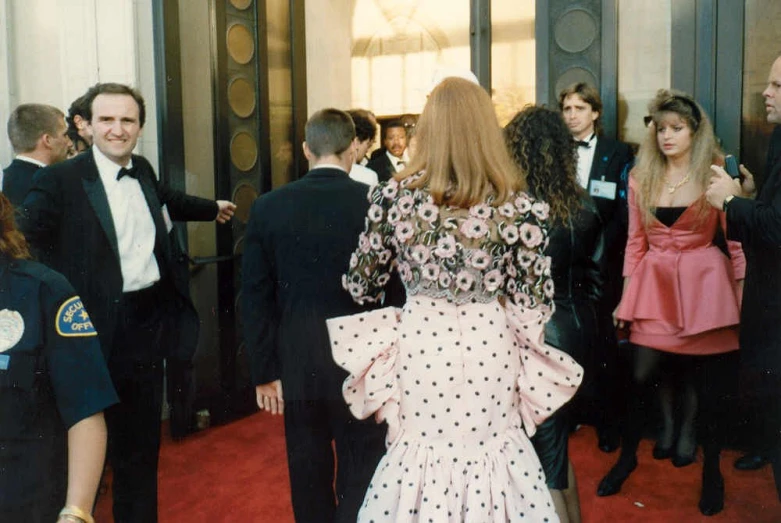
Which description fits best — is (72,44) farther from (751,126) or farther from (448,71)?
(751,126)

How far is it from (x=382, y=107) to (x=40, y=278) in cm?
782

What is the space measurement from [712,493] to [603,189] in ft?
5.01

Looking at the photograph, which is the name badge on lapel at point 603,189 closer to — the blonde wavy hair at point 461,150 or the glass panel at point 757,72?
the glass panel at point 757,72

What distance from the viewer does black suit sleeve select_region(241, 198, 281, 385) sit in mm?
2592

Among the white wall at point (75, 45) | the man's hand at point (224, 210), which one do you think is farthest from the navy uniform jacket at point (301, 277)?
the white wall at point (75, 45)

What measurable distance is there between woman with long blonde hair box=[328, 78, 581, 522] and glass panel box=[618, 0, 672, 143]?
2.54 m

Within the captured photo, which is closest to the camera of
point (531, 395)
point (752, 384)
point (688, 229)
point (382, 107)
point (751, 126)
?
point (531, 395)

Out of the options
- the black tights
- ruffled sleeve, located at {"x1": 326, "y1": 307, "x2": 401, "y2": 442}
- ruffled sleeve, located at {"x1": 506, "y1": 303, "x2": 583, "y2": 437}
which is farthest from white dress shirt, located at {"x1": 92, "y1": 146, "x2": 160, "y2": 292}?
the black tights

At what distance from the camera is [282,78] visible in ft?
16.5

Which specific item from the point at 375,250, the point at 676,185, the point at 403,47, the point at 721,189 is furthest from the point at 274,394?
the point at 403,47

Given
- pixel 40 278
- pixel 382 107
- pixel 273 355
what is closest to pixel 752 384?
pixel 273 355

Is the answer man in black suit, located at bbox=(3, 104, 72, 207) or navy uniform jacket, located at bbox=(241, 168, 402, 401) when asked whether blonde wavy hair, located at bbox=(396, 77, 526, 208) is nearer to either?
navy uniform jacket, located at bbox=(241, 168, 402, 401)

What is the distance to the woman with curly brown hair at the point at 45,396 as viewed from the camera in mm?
1419

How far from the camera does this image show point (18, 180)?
11.1ft
